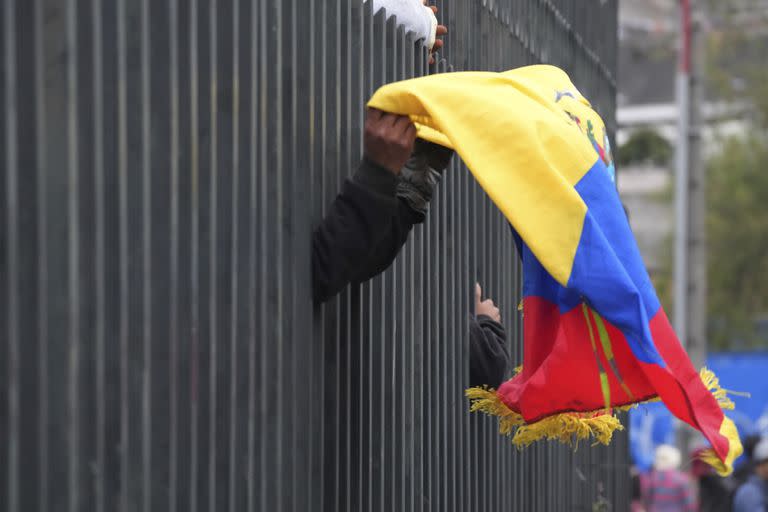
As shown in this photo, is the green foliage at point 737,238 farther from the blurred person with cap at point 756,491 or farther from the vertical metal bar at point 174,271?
the vertical metal bar at point 174,271

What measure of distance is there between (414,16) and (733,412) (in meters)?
13.0

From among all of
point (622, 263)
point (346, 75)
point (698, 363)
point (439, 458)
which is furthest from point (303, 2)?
point (698, 363)

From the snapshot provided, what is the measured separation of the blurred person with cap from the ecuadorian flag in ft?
20.9

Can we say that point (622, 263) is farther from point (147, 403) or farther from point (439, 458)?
point (147, 403)

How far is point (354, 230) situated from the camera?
321cm

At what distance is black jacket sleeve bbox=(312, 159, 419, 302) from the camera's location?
10.5 ft

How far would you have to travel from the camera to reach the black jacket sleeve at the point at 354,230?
3.21m

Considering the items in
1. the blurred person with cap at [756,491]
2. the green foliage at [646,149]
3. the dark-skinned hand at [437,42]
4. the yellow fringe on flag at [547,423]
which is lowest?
the blurred person with cap at [756,491]

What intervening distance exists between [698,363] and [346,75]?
11.3m

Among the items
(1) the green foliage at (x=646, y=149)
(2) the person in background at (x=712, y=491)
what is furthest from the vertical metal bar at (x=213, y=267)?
(1) the green foliage at (x=646, y=149)

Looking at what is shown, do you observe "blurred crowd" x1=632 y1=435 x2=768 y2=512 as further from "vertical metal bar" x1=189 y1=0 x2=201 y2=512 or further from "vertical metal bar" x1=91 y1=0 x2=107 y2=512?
"vertical metal bar" x1=91 y1=0 x2=107 y2=512

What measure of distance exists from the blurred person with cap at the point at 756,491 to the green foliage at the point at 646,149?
27012mm

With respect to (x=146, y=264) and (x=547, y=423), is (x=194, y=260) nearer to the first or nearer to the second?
(x=146, y=264)

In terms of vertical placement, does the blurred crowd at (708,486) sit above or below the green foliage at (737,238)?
below
